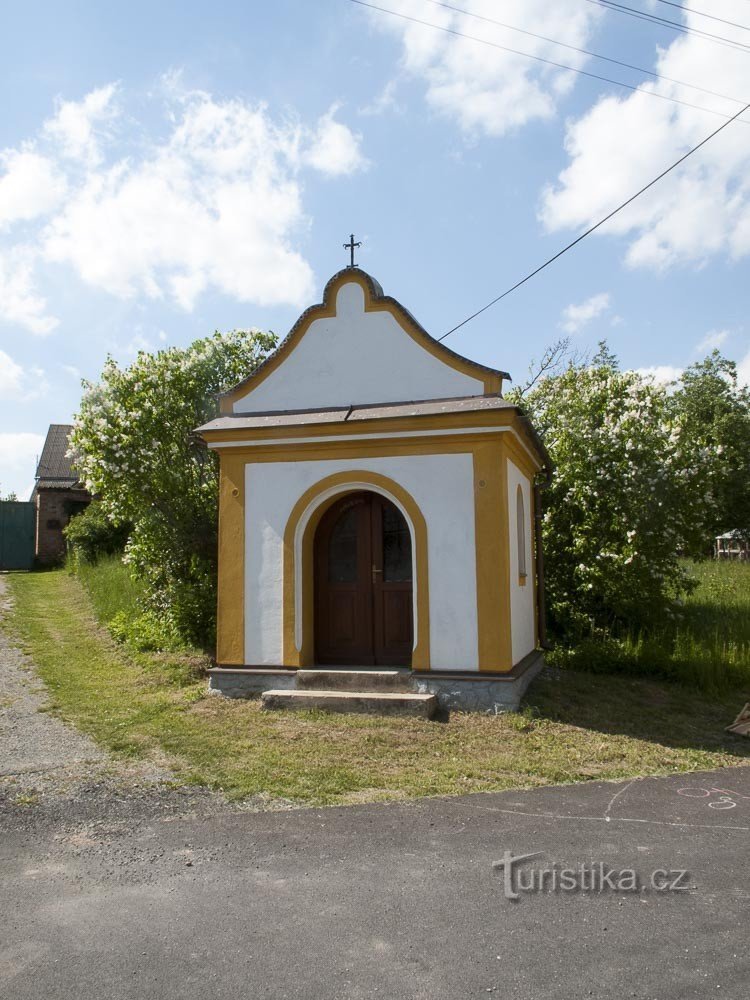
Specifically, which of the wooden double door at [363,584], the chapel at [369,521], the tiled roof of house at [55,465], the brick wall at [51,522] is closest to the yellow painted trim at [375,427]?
the chapel at [369,521]

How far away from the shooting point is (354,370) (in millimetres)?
9508

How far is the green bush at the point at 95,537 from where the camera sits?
22.2 meters

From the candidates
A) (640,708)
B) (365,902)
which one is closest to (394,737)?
(640,708)

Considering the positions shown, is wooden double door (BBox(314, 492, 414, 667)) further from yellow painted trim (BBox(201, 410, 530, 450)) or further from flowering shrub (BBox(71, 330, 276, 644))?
flowering shrub (BBox(71, 330, 276, 644))

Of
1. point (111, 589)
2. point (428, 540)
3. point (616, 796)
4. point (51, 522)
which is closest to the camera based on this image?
point (616, 796)

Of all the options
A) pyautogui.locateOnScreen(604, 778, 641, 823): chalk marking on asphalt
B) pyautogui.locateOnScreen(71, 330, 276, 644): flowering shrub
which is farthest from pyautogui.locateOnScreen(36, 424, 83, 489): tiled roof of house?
pyautogui.locateOnScreen(604, 778, 641, 823): chalk marking on asphalt

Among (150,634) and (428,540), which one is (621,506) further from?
(150,634)

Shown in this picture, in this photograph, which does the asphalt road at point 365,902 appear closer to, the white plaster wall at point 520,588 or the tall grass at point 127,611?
the white plaster wall at point 520,588

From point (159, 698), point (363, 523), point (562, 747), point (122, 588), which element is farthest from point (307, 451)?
point (122, 588)

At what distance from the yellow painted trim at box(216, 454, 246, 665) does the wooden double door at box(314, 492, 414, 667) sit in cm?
95

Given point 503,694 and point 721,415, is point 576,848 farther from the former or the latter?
point 721,415

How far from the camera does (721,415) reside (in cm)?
3081

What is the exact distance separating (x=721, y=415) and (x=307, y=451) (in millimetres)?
26111

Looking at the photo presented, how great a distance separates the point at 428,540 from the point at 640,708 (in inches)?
124
